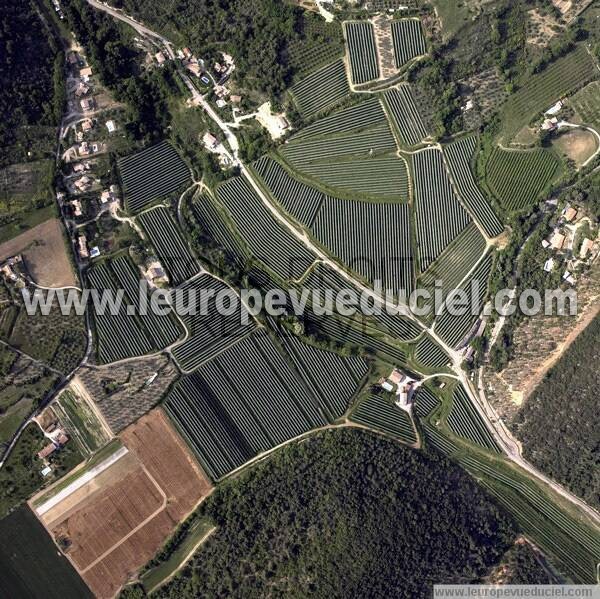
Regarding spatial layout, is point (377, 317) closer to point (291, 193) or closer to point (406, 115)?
point (291, 193)

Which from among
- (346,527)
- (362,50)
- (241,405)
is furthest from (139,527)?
(362,50)

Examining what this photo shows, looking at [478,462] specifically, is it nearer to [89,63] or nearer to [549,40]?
[549,40]

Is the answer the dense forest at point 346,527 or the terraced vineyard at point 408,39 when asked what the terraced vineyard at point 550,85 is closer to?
the terraced vineyard at point 408,39

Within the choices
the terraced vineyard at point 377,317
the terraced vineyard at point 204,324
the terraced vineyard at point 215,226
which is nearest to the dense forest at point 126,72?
the terraced vineyard at point 215,226

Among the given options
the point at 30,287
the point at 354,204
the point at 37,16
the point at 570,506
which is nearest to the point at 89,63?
the point at 37,16

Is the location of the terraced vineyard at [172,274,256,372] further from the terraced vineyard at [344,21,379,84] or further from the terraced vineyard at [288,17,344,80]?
the terraced vineyard at [344,21,379,84]
